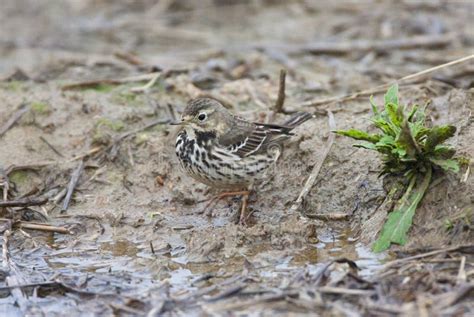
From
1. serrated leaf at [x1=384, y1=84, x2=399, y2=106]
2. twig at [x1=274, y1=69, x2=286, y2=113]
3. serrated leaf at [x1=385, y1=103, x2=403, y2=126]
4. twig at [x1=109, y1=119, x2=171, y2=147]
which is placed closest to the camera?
serrated leaf at [x1=385, y1=103, x2=403, y2=126]

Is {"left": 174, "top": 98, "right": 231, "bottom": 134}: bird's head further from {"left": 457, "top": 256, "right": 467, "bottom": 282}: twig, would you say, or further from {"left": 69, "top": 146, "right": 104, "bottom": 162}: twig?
{"left": 457, "top": 256, "right": 467, "bottom": 282}: twig

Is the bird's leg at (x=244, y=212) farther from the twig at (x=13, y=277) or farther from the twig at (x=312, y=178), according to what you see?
the twig at (x=13, y=277)

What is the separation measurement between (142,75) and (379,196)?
157 inches

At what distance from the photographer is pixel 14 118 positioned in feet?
30.0

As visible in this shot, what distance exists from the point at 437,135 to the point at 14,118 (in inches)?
185

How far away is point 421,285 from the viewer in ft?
19.3

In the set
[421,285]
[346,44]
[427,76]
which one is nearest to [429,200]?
[421,285]

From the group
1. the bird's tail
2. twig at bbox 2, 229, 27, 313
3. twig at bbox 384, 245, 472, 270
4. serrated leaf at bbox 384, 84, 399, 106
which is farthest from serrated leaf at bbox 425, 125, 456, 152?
twig at bbox 2, 229, 27, 313

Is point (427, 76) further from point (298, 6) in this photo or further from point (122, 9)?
point (122, 9)

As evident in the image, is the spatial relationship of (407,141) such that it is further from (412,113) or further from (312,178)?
(312,178)

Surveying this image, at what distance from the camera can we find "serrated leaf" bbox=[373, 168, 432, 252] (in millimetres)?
6629

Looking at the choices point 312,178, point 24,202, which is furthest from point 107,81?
point 312,178

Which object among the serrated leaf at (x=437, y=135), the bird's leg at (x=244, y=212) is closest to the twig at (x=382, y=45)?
the bird's leg at (x=244, y=212)

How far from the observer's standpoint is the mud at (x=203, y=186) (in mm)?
6332
